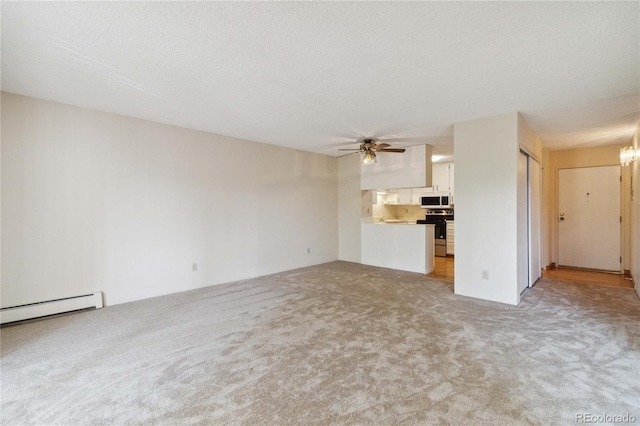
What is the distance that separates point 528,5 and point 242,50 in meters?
1.94

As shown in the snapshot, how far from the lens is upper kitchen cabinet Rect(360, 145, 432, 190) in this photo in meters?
5.34

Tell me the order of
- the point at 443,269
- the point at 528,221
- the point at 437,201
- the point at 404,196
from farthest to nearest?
→ the point at 404,196
the point at 437,201
the point at 443,269
the point at 528,221

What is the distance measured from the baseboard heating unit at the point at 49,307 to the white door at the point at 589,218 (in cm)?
819

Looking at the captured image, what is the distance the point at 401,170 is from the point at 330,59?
12.1 feet

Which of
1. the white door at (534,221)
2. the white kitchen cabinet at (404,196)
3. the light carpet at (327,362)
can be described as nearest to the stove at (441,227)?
the white kitchen cabinet at (404,196)

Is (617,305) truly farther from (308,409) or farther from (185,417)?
(185,417)

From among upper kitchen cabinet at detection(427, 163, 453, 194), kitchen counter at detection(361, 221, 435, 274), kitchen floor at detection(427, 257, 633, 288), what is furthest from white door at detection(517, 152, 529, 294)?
upper kitchen cabinet at detection(427, 163, 453, 194)

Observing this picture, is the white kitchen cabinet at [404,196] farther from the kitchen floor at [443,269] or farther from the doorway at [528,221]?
the doorway at [528,221]

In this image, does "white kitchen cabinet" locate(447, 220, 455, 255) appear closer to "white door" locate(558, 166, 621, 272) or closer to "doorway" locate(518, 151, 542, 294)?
"white door" locate(558, 166, 621, 272)

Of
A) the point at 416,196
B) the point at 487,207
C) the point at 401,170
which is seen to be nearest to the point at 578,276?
the point at 487,207

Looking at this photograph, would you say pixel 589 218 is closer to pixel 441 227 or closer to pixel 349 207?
pixel 441 227

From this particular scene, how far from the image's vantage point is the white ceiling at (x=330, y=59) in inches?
70.1

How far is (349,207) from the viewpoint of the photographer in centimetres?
655

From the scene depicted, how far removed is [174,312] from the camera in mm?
3332
